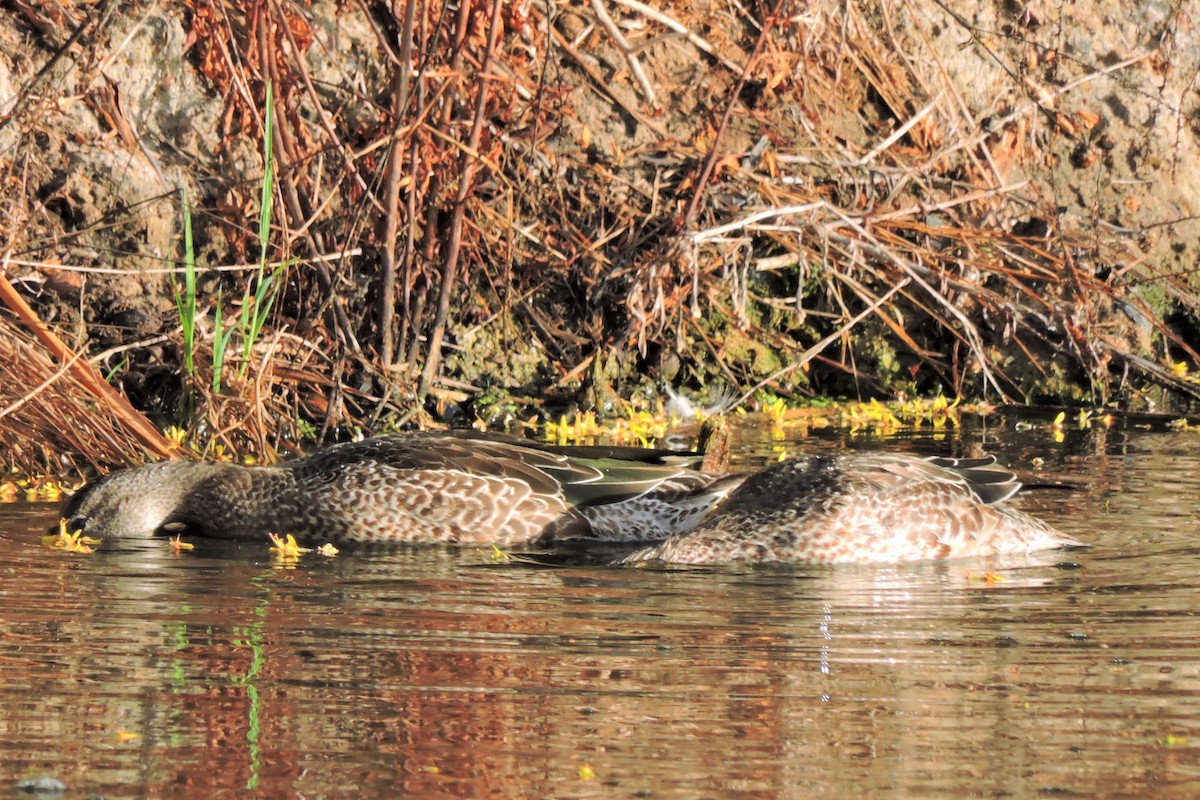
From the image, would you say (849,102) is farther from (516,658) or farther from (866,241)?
(516,658)

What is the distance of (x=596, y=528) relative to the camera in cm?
771

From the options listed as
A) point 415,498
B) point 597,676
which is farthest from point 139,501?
point 597,676

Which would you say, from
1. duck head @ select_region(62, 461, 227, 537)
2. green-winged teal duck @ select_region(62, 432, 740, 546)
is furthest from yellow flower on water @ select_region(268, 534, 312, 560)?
duck head @ select_region(62, 461, 227, 537)

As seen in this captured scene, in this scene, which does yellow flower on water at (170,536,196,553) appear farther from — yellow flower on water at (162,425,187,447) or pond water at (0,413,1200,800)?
yellow flower on water at (162,425,187,447)

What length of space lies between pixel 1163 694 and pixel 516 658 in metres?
1.75

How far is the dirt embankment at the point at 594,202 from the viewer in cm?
975

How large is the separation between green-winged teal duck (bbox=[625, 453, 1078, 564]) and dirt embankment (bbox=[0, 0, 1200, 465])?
2.96 meters

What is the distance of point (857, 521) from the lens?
7.05m

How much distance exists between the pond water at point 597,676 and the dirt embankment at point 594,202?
3.08 m

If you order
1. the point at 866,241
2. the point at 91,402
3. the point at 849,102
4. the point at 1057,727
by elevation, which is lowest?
the point at 1057,727

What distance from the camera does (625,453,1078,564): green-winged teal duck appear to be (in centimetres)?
703

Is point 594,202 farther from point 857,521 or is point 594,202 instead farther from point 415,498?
point 857,521

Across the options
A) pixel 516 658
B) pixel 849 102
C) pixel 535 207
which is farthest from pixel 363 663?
pixel 849 102

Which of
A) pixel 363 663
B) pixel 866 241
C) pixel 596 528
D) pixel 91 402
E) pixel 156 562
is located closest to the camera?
pixel 363 663
